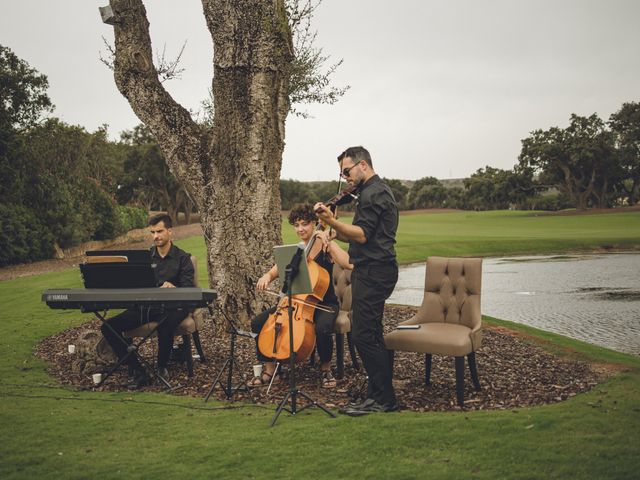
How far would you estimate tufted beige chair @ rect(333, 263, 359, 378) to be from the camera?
6441 millimetres

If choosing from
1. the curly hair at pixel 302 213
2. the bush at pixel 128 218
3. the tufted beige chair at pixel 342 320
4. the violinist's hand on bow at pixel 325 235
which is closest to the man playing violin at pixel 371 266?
the violinist's hand on bow at pixel 325 235

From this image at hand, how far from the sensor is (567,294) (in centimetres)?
1463

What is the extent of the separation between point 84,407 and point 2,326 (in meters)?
5.98

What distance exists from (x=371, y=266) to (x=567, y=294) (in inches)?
439

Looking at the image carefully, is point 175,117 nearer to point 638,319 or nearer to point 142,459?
point 142,459

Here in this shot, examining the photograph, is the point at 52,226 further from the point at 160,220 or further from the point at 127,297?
the point at 127,297

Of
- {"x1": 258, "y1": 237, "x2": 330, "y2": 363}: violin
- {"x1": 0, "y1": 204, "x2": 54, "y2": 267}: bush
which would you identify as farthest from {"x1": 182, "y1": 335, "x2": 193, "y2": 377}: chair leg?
{"x1": 0, "y1": 204, "x2": 54, "y2": 267}: bush

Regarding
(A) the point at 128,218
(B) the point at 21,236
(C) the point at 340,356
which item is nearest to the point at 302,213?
(C) the point at 340,356

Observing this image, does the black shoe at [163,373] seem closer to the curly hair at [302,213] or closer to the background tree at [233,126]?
the background tree at [233,126]

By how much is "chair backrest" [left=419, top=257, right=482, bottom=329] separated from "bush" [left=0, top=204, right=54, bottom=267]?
2027 cm

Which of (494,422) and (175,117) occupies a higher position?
(175,117)

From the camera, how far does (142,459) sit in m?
4.09

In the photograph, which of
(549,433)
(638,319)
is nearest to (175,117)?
(549,433)

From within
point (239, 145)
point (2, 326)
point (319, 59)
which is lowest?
point (2, 326)
